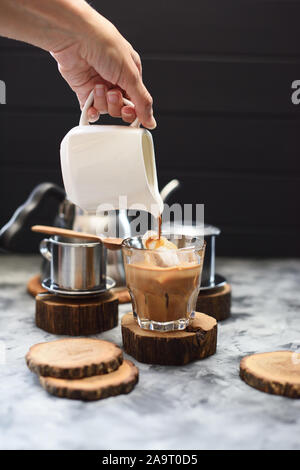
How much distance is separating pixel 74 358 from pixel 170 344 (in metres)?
0.18

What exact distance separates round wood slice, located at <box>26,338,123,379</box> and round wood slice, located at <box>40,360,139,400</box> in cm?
1

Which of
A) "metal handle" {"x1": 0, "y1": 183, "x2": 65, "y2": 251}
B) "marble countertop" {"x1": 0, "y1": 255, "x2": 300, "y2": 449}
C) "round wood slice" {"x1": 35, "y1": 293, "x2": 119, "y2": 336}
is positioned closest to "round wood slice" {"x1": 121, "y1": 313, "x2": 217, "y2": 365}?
"marble countertop" {"x1": 0, "y1": 255, "x2": 300, "y2": 449}

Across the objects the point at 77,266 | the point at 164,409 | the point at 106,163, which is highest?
the point at 106,163

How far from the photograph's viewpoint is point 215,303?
129 cm

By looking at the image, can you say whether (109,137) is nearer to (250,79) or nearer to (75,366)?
(75,366)

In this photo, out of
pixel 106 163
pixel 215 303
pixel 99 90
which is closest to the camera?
pixel 106 163

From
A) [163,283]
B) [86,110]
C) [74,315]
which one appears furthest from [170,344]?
[86,110]

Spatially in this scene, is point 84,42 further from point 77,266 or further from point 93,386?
point 93,386

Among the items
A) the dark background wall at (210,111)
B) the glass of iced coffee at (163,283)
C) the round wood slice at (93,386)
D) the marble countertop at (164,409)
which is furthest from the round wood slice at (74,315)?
the dark background wall at (210,111)

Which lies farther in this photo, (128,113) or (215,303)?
(215,303)

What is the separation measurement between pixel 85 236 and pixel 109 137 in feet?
0.97

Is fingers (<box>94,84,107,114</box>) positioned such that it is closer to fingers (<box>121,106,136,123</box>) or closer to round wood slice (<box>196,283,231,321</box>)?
fingers (<box>121,106,136,123</box>)

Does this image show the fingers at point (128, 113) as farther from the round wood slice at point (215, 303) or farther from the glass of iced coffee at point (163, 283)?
the round wood slice at point (215, 303)
